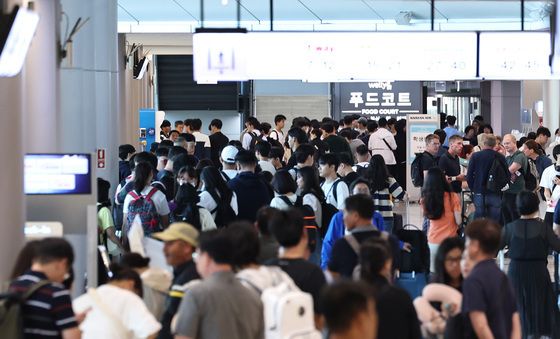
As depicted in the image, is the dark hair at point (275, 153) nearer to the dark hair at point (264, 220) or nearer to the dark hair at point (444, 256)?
the dark hair at point (264, 220)

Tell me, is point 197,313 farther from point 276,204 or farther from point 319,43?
point 319,43

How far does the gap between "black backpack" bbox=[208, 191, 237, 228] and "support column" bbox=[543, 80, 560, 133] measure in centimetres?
1378

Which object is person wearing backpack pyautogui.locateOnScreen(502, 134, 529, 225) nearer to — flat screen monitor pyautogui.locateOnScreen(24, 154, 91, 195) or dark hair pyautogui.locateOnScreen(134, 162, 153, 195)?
dark hair pyautogui.locateOnScreen(134, 162, 153, 195)

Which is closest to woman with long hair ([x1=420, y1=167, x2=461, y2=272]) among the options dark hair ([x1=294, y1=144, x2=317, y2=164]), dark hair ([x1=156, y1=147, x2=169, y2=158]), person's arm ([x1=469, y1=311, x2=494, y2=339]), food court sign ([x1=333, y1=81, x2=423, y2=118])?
dark hair ([x1=294, y1=144, x2=317, y2=164])

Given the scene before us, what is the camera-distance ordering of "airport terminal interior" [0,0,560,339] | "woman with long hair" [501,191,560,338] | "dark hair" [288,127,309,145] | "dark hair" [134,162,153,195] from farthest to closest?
"dark hair" [288,127,309,145], "dark hair" [134,162,153,195], "woman with long hair" [501,191,560,338], "airport terminal interior" [0,0,560,339]

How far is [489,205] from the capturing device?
42.8 ft

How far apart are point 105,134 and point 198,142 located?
2.39 meters

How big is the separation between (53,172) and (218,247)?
3.67 metres

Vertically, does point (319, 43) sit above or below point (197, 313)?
above

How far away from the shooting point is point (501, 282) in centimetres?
591

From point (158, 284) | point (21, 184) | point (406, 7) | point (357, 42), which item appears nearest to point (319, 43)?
point (357, 42)

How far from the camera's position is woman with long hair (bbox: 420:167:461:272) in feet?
32.5

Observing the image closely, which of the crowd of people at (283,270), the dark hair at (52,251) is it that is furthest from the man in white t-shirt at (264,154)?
the dark hair at (52,251)

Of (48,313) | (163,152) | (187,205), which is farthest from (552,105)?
(48,313)
